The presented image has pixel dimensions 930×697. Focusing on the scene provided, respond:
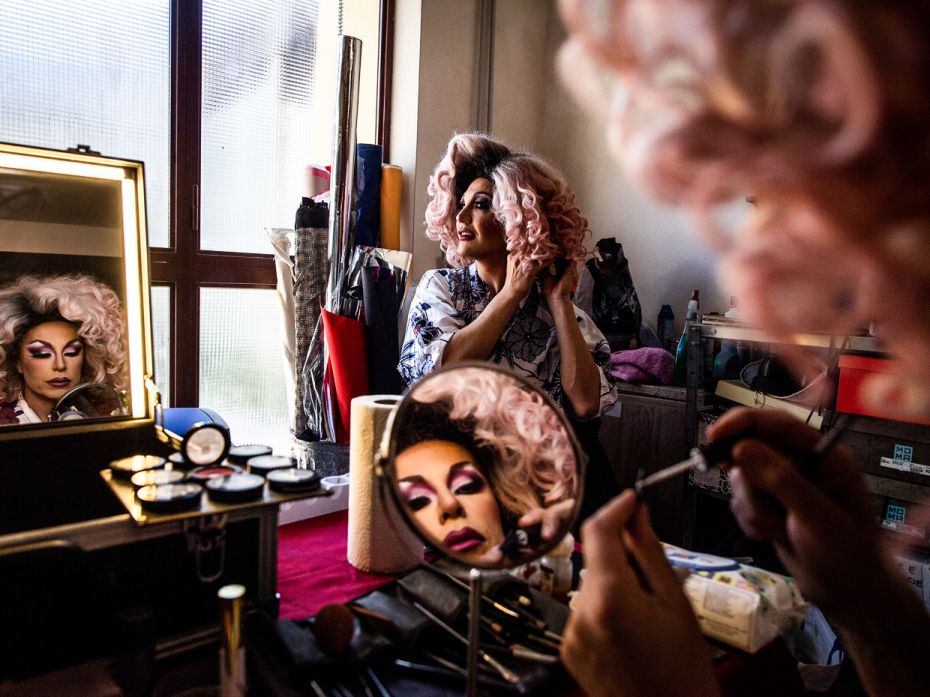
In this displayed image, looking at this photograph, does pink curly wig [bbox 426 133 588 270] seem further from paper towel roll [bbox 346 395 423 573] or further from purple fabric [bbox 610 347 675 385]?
purple fabric [bbox 610 347 675 385]

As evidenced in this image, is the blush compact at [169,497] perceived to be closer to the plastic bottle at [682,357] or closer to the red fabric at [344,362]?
the red fabric at [344,362]

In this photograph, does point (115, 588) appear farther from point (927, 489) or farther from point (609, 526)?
point (927, 489)

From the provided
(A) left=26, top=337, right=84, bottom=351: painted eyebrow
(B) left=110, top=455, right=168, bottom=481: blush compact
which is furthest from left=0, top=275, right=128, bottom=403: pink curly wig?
(B) left=110, top=455, right=168, bottom=481: blush compact

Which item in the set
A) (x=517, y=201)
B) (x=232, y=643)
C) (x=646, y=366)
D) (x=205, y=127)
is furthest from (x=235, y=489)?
(x=646, y=366)

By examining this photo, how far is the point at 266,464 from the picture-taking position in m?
0.84

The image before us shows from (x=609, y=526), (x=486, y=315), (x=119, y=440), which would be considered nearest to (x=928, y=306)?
(x=609, y=526)

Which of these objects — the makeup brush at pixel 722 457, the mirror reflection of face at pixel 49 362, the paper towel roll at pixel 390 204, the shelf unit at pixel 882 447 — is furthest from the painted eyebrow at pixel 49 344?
the shelf unit at pixel 882 447

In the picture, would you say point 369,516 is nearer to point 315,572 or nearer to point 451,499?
point 315,572

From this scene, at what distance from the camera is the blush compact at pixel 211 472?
2.56 ft

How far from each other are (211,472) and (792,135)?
80cm

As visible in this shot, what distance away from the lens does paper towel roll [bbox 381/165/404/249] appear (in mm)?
2434

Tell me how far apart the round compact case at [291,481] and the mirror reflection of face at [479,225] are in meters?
1.00

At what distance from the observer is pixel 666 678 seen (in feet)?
1.49

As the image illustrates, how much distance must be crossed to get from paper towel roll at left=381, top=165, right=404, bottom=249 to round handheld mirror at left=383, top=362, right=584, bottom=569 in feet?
6.09
